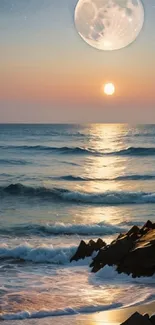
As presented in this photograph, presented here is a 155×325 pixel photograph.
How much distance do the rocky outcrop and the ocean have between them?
0.25 metres

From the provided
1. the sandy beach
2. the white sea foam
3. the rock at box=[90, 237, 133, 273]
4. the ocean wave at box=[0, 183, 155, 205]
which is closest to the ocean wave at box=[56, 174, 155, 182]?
the ocean wave at box=[0, 183, 155, 205]

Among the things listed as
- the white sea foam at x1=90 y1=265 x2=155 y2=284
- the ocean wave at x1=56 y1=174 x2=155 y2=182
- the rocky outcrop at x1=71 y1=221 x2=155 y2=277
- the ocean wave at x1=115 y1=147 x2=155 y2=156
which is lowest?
the white sea foam at x1=90 y1=265 x2=155 y2=284

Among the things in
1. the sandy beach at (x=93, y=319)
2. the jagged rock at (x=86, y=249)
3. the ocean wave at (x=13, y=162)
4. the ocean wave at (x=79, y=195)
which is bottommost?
the sandy beach at (x=93, y=319)

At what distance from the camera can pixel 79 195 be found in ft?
110

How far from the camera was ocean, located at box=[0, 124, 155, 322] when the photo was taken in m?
12.4

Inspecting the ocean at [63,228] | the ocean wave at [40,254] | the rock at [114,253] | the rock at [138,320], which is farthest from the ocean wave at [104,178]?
the rock at [138,320]

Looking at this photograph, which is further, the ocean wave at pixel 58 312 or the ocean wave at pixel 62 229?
the ocean wave at pixel 62 229

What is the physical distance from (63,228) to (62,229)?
0.53 feet

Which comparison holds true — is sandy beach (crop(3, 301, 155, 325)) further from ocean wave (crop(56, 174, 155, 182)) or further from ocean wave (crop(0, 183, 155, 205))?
ocean wave (crop(56, 174, 155, 182))

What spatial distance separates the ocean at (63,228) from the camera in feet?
40.7

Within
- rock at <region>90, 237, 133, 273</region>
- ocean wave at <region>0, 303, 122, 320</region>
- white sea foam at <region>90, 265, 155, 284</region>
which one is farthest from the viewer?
rock at <region>90, 237, 133, 273</region>

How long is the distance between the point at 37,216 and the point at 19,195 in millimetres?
7750

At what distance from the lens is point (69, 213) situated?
27.2 metres

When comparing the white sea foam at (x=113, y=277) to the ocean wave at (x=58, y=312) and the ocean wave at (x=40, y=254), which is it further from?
the ocean wave at (x=40, y=254)
